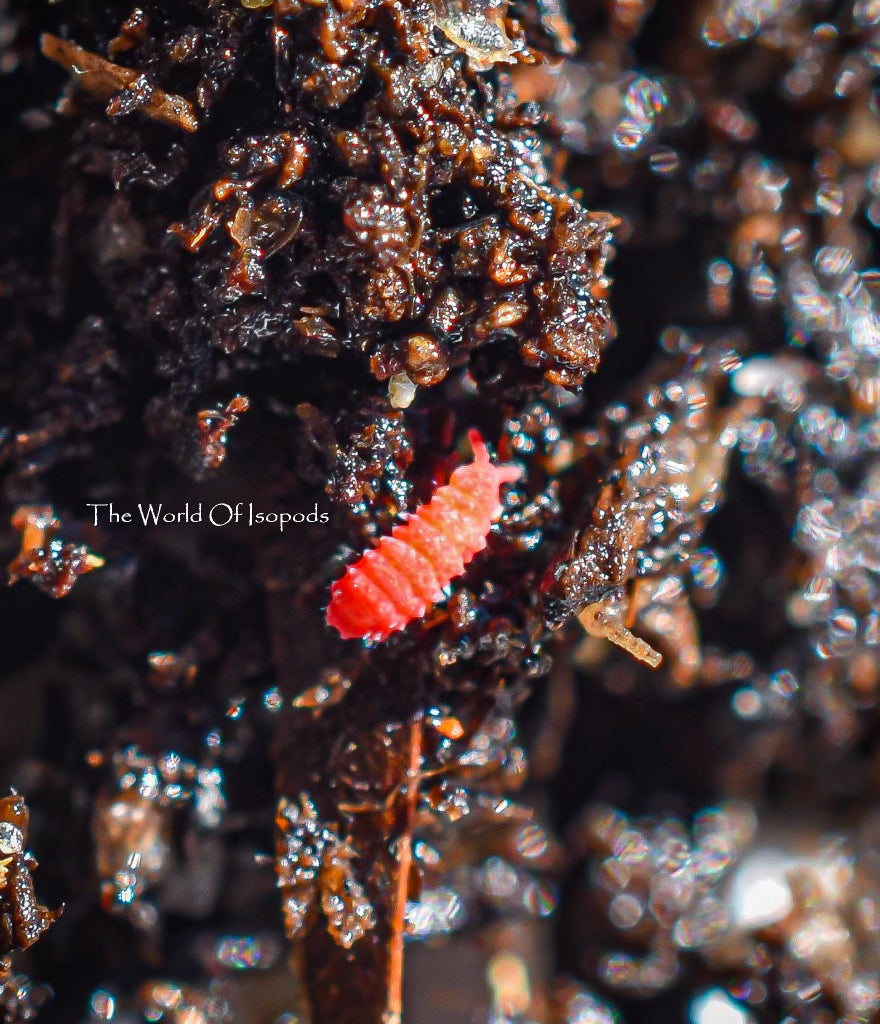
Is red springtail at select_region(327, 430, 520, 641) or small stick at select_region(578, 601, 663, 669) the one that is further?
small stick at select_region(578, 601, 663, 669)

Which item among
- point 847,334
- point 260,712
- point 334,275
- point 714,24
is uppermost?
point 714,24

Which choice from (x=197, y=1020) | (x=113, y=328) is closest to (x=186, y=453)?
(x=113, y=328)

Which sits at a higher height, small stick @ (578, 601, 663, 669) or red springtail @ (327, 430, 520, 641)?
red springtail @ (327, 430, 520, 641)

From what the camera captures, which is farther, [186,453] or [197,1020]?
[197,1020]

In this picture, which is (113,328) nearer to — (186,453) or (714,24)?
(186,453)

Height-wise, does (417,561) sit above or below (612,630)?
above

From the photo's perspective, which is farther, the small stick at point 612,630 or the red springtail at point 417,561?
the small stick at point 612,630

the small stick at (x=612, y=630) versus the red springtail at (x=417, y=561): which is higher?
the red springtail at (x=417, y=561)

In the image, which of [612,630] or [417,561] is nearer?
[417,561]
